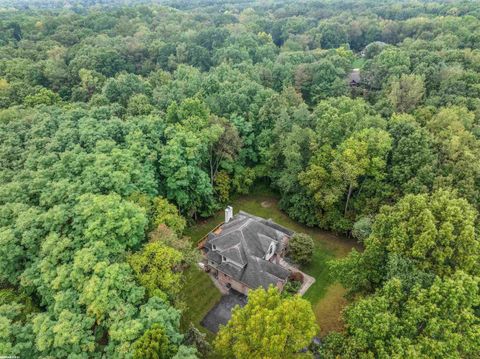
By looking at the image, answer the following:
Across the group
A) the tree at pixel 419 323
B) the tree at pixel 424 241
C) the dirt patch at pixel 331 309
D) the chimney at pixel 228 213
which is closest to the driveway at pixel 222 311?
the dirt patch at pixel 331 309

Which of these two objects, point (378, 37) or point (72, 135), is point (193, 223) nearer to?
point (72, 135)

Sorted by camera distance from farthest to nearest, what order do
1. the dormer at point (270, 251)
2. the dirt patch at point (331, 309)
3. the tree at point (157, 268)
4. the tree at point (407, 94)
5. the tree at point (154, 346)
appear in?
the tree at point (407, 94) < the dormer at point (270, 251) < the dirt patch at point (331, 309) < the tree at point (157, 268) < the tree at point (154, 346)

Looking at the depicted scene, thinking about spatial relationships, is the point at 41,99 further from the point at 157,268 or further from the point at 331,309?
the point at 331,309

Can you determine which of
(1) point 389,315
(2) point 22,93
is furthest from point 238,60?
(1) point 389,315

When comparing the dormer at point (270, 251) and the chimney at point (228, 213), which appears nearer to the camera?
the dormer at point (270, 251)

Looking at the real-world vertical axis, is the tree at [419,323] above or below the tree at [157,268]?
above

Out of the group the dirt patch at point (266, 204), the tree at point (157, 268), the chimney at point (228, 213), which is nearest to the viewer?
the tree at point (157, 268)

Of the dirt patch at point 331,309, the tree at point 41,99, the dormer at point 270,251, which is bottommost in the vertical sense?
the dirt patch at point 331,309

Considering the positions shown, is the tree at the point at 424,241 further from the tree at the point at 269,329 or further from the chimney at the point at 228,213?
the chimney at the point at 228,213

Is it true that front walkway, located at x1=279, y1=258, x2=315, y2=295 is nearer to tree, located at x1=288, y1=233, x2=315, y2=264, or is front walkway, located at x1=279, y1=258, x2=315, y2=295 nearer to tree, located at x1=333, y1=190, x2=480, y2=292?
tree, located at x1=288, y1=233, x2=315, y2=264
